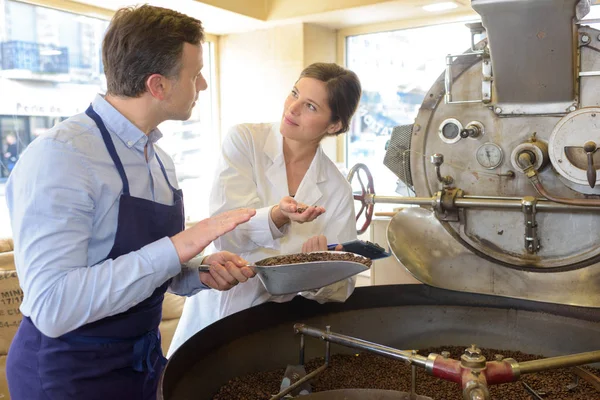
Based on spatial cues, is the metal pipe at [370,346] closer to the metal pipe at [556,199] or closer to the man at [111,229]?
the man at [111,229]

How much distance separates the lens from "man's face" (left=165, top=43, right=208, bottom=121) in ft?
3.96

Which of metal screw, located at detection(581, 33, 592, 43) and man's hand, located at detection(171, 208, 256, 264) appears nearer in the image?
man's hand, located at detection(171, 208, 256, 264)

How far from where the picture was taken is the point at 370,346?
1221 millimetres

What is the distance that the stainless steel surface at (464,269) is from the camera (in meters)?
1.46

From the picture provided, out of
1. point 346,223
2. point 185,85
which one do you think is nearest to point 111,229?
point 185,85

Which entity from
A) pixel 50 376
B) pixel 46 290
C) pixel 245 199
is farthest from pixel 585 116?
pixel 50 376

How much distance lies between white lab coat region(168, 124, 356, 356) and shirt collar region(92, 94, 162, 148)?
1.53ft

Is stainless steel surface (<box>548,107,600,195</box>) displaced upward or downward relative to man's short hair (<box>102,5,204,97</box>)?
downward

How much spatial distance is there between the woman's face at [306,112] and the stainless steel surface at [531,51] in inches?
21.7

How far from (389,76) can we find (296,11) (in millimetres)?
791

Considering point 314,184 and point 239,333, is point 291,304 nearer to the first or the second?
point 239,333

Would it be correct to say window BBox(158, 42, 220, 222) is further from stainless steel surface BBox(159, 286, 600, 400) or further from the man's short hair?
the man's short hair

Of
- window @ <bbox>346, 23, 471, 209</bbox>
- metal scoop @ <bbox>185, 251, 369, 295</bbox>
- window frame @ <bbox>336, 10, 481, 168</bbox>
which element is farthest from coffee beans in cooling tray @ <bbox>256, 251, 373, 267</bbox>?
window frame @ <bbox>336, 10, 481, 168</bbox>

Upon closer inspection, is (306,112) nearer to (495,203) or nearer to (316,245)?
(316,245)
